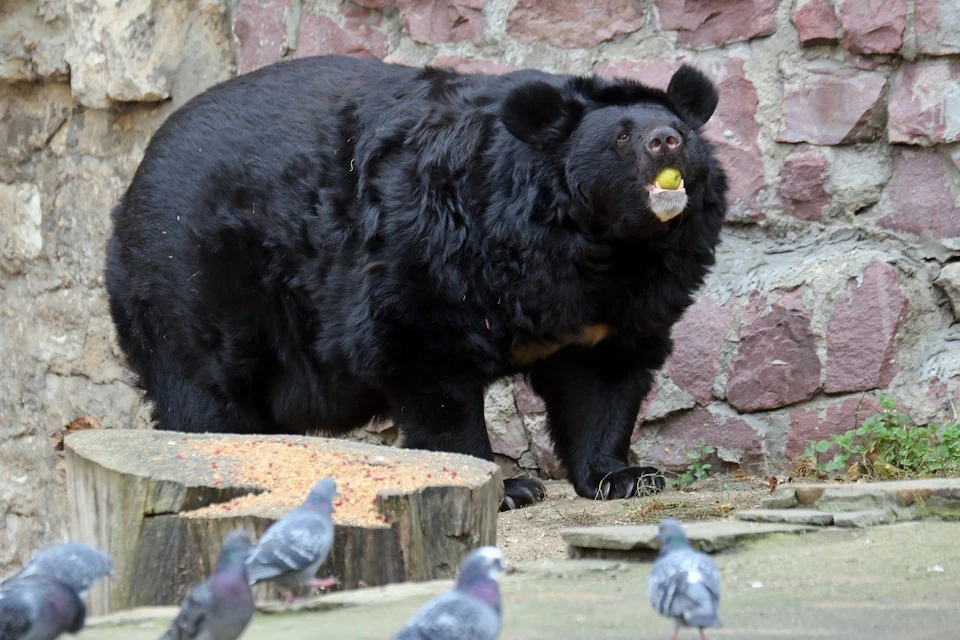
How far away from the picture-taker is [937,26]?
4734 mm

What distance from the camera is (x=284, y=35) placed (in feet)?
19.3

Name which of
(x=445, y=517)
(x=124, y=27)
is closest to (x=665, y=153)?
(x=445, y=517)

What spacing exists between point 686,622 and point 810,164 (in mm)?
3231

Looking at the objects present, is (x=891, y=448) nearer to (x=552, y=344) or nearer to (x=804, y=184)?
(x=804, y=184)

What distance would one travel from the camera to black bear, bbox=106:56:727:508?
4.51 meters

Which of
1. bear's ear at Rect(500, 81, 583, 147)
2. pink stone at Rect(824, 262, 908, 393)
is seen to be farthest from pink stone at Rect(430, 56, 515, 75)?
pink stone at Rect(824, 262, 908, 393)

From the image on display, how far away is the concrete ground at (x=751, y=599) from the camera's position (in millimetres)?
2344

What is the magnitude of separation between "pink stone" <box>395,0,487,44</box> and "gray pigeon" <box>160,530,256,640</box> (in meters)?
3.71

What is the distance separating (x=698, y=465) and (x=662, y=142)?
144 centimetres

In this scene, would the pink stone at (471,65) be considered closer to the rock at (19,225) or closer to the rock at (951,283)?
the rock at (951,283)

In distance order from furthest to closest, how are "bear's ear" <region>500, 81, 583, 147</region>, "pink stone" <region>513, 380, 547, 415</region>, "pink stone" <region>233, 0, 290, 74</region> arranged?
1. "pink stone" <region>233, 0, 290, 74</region>
2. "pink stone" <region>513, 380, 547, 415</region>
3. "bear's ear" <region>500, 81, 583, 147</region>

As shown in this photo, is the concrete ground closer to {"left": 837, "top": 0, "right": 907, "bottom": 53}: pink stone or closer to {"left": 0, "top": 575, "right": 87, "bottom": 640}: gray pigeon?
{"left": 0, "top": 575, "right": 87, "bottom": 640}: gray pigeon

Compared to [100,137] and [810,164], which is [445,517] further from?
[100,137]

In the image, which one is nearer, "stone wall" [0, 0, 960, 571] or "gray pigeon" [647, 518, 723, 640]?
"gray pigeon" [647, 518, 723, 640]
